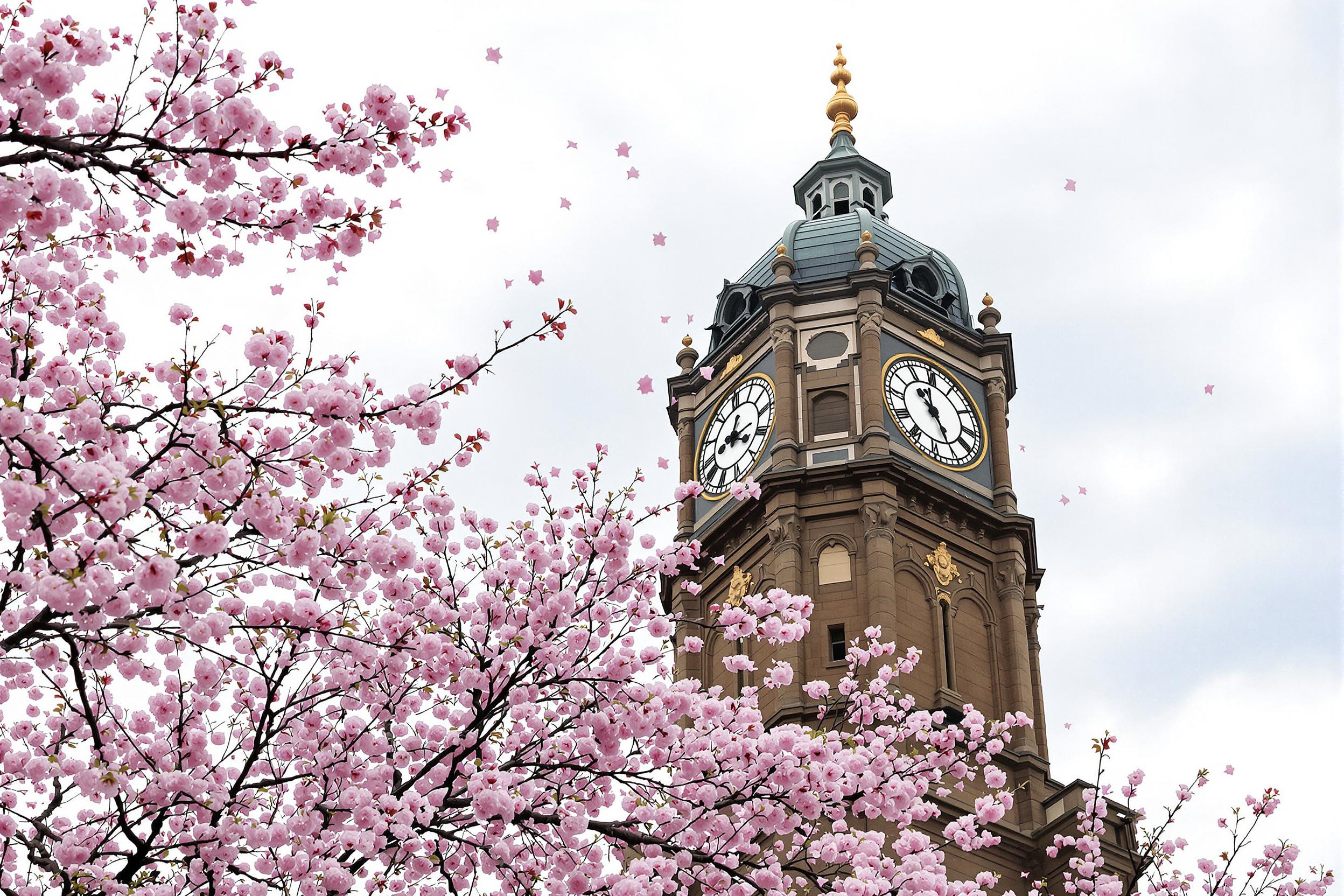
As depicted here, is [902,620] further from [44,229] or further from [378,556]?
[44,229]

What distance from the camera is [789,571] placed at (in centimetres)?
4144

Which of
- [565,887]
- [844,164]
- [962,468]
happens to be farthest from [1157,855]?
[844,164]

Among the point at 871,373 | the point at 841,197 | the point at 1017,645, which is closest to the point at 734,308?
the point at 871,373

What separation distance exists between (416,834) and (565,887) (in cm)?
181

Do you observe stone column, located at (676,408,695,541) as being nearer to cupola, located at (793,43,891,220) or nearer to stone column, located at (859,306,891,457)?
stone column, located at (859,306,891,457)

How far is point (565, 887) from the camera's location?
526 inches

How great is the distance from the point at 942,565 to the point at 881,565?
106 inches

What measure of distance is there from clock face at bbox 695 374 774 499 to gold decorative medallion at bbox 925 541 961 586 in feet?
19.3

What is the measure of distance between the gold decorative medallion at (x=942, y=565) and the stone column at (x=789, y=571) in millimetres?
3716

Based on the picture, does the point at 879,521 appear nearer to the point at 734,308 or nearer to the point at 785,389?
the point at 785,389

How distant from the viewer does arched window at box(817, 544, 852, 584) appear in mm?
41938

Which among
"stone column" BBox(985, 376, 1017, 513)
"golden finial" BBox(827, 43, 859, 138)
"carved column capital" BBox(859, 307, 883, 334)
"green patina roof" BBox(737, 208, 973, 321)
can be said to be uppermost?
"golden finial" BBox(827, 43, 859, 138)

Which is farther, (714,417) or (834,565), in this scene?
(714,417)

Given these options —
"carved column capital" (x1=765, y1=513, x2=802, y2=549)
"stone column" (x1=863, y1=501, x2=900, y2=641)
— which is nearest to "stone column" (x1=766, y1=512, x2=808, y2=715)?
"carved column capital" (x1=765, y1=513, x2=802, y2=549)
